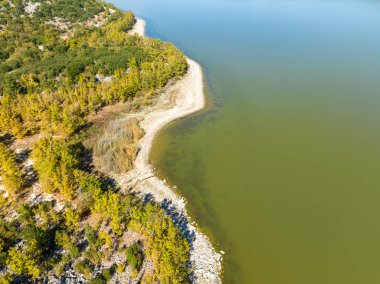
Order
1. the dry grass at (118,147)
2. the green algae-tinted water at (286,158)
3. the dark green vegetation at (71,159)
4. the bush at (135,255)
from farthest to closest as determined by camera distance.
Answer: the dry grass at (118,147) < the green algae-tinted water at (286,158) < the dark green vegetation at (71,159) < the bush at (135,255)

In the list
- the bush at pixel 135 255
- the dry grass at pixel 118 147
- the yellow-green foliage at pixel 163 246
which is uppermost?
the yellow-green foliage at pixel 163 246

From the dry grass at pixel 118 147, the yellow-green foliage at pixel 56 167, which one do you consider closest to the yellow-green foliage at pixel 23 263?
the yellow-green foliage at pixel 56 167

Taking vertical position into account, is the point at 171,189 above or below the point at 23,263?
above

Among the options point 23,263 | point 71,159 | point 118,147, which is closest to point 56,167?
Answer: point 71,159

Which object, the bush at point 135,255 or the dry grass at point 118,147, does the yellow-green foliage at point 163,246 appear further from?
the dry grass at point 118,147

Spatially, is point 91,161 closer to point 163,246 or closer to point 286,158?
point 163,246
